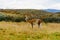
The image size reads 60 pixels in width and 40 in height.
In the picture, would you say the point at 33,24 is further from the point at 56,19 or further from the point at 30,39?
the point at 56,19

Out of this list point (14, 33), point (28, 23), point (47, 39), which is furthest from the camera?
point (28, 23)

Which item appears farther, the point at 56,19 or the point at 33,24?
the point at 56,19

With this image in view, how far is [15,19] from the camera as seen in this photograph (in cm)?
3450

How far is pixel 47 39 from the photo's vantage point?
14180 millimetres

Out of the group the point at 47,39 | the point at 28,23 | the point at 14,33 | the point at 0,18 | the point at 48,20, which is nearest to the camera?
the point at 47,39

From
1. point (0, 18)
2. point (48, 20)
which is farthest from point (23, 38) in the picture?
point (48, 20)

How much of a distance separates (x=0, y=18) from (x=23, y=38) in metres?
19.0

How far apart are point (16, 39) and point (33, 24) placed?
10.6m

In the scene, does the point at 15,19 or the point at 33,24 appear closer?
the point at 33,24

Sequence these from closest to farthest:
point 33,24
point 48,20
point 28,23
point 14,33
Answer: point 14,33, point 33,24, point 28,23, point 48,20

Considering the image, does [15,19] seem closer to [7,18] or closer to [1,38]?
[7,18]

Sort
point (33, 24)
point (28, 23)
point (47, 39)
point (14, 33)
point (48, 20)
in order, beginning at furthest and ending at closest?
point (48, 20) < point (28, 23) < point (33, 24) < point (14, 33) < point (47, 39)

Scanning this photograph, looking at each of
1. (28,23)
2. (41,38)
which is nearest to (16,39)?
(41,38)

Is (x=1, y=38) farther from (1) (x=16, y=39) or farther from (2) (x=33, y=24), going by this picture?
(2) (x=33, y=24)
